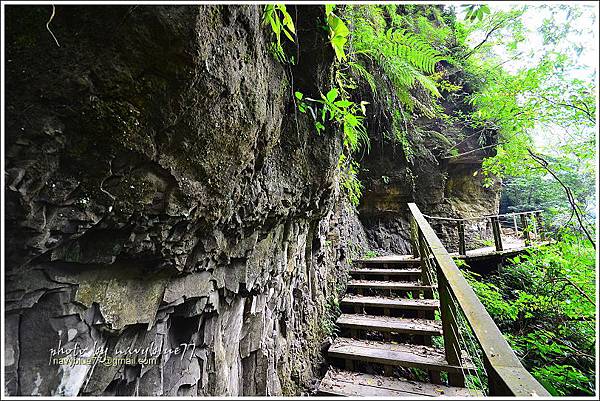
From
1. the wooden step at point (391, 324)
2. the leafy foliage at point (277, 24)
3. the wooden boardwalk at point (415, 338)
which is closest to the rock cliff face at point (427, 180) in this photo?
the wooden boardwalk at point (415, 338)

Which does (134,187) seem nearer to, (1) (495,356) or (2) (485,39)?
(1) (495,356)

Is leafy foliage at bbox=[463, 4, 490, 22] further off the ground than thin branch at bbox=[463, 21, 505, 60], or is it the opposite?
thin branch at bbox=[463, 21, 505, 60]

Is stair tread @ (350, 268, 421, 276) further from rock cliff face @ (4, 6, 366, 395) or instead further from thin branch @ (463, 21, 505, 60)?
thin branch @ (463, 21, 505, 60)

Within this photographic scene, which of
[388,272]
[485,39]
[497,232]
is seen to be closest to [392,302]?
[388,272]

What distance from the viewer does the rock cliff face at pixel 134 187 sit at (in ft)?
2.63

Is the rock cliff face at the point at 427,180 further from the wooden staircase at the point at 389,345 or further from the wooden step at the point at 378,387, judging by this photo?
the wooden step at the point at 378,387

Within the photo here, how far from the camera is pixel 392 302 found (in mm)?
3646

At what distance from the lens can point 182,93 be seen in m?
1.00

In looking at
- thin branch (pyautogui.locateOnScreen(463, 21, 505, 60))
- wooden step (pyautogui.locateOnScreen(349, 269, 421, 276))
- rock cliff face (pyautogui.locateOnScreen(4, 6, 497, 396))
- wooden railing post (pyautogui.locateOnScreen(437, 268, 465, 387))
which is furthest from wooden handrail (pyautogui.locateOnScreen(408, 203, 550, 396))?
thin branch (pyautogui.locateOnScreen(463, 21, 505, 60))

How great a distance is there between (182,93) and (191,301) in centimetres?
103

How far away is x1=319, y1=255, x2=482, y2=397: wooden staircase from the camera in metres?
2.65

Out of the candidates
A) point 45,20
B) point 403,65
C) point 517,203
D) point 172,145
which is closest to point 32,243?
point 172,145

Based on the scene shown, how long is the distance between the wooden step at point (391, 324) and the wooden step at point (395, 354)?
0.51 ft

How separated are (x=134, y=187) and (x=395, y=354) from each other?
2.96 m
